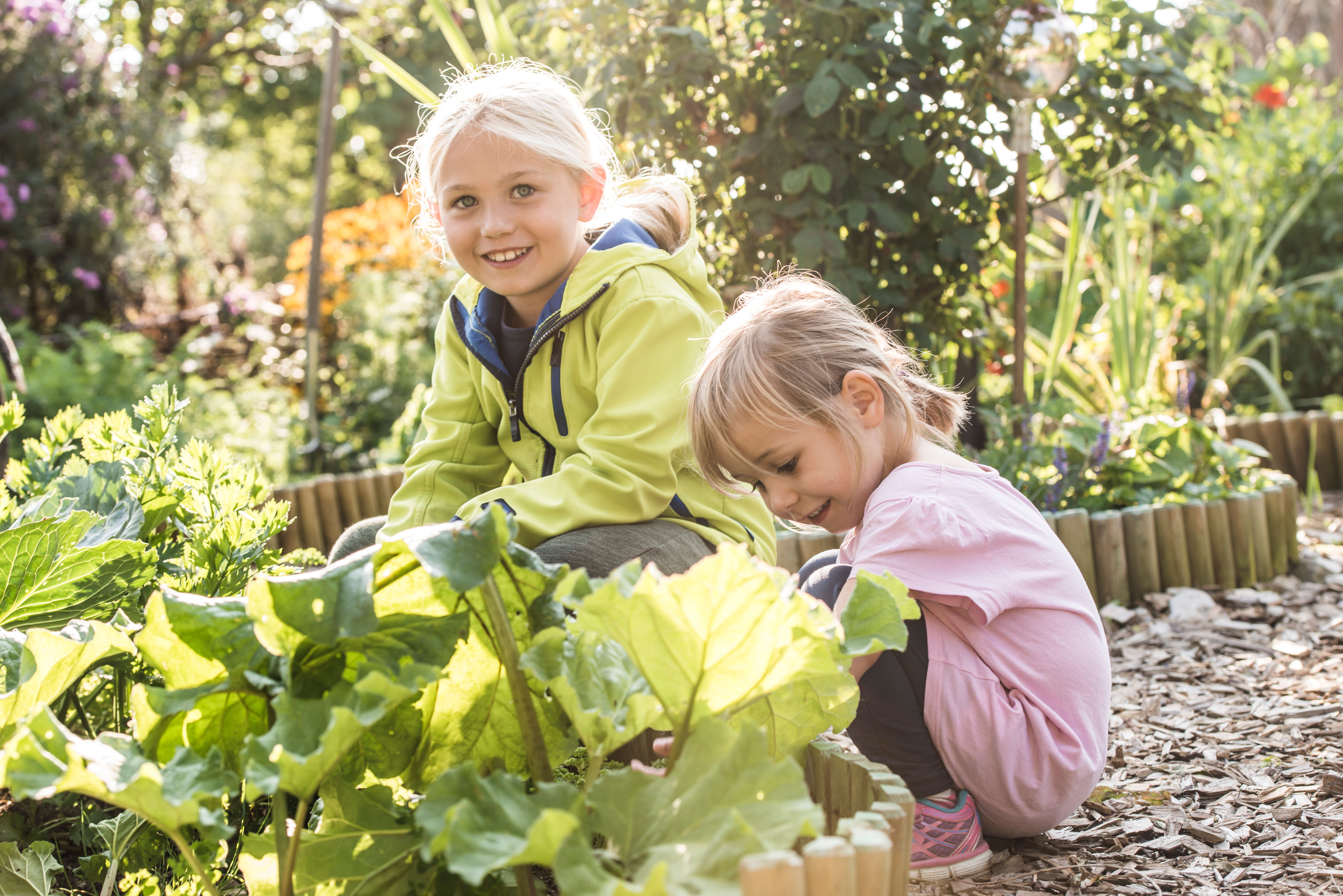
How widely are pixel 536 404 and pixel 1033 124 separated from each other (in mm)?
1832

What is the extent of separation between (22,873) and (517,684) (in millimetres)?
707

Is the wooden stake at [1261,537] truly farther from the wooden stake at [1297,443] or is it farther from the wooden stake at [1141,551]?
the wooden stake at [1297,443]

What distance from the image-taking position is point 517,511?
5.54 ft

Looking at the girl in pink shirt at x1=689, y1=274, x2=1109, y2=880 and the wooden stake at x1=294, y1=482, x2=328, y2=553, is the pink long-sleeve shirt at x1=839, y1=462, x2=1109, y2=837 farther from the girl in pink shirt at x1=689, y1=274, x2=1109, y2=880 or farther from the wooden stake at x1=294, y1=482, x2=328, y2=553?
the wooden stake at x1=294, y1=482, x2=328, y2=553

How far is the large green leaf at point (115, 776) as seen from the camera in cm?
85

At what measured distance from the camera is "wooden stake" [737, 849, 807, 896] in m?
0.76

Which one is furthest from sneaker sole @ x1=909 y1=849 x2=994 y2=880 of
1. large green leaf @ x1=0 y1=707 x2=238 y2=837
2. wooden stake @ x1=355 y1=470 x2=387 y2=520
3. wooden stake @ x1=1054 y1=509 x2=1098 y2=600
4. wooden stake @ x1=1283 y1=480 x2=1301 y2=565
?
wooden stake @ x1=355 y1=470 x2=387 y2=520

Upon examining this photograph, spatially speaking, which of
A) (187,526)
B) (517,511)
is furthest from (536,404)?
(187,526)

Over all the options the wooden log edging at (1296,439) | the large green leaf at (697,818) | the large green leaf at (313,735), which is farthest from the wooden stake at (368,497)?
the wooden log edging at (1296,439)

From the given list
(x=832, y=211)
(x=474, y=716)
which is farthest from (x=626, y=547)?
(x=832, y=211)

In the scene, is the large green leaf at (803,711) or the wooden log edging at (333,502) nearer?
the large green leaf at (803,711)

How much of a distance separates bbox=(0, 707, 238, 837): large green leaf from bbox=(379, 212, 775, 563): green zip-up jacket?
776 mm

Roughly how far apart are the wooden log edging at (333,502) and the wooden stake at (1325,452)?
3.37 m

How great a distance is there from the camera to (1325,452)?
3955 millimetres
